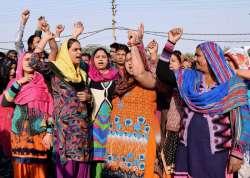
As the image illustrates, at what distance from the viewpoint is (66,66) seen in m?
5.44

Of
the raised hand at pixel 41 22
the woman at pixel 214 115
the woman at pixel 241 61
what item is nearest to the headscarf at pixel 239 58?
the woman at pixel 241 61

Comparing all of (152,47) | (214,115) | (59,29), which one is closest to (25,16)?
(59,29)

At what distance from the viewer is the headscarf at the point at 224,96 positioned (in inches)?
172

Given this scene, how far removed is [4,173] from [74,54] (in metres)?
2.23

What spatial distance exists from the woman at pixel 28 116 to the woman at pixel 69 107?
0.31 metres

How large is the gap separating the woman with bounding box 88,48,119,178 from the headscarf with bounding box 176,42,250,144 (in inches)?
64.6

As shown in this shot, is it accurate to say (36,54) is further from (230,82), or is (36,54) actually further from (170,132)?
(230,82)

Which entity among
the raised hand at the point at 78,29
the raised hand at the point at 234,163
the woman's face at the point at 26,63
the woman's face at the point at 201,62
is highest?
the raised hand at the point at 78,29

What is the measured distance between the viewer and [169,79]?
4.63 m

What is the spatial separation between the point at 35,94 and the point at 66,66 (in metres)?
0.65

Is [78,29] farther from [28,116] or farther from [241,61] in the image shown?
[241,61]

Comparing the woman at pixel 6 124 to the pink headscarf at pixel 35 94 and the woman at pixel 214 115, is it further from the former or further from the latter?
the woman at pixel 214 115

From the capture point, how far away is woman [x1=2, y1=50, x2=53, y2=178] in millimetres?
5840

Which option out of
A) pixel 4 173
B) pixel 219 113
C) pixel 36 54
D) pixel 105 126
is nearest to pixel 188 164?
pixel 219 113
